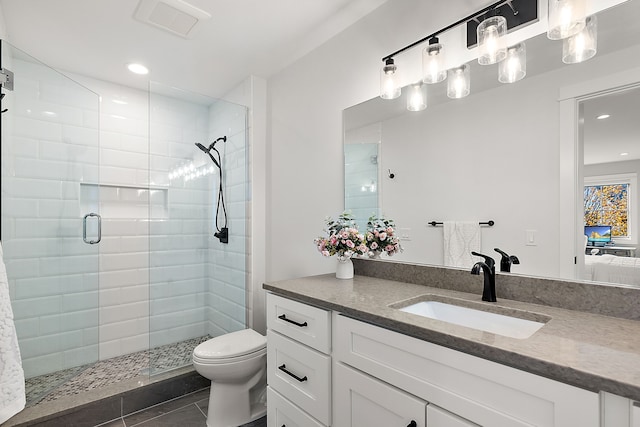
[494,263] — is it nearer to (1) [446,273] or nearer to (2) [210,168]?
(1) [446,273]

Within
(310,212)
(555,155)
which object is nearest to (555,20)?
(555,155)

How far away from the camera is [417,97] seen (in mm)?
1688

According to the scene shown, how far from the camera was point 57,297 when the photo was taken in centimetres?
232

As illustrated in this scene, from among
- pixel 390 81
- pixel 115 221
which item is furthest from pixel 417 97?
pixel 115 221

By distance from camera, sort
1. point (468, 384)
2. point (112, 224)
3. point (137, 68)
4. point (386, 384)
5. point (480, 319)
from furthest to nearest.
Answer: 1. point (112, 224)
2. point (137, 68)
3. point (480, 319)
4. point (386, 384)
5. point (468, 384)

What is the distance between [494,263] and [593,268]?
317mm

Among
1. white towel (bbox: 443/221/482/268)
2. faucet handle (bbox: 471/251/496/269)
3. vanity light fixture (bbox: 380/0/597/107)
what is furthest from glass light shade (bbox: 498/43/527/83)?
faucet handle (bbox: 471/251/496/269)

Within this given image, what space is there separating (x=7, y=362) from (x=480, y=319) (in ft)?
7.37

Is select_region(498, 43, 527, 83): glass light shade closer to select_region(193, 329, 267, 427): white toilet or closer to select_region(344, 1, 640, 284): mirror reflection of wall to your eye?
select_region(344, 1, 640, 284): mirror reflection of wall

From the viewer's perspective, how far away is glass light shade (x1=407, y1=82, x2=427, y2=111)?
5.47 feet

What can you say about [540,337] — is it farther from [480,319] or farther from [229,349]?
[229,349]

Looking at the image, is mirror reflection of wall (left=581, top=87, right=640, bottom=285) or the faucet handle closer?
mirror reflection of wall (left=581, top=87, right=640, bottom=285)

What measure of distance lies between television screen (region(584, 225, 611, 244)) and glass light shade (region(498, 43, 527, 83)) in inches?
25.7

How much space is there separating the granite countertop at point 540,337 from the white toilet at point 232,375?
2.51ft
